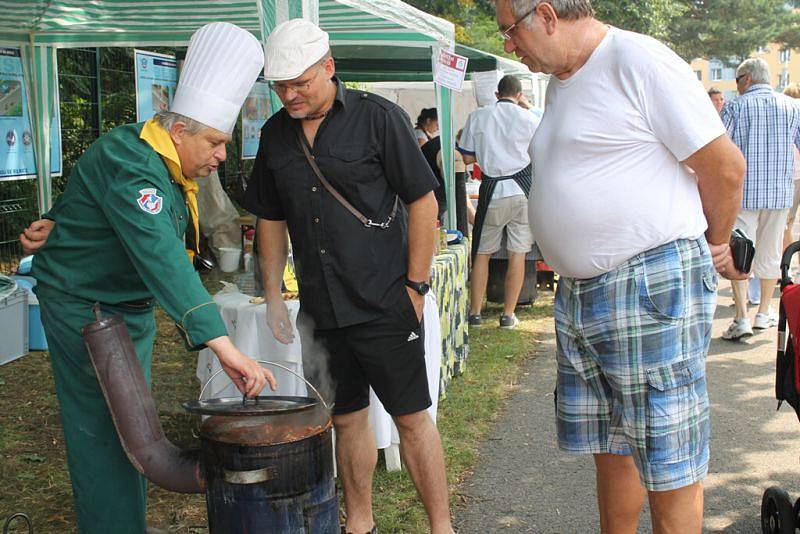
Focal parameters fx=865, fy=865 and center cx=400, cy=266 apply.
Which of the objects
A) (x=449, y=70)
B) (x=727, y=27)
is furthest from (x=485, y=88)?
(x=727, y=27)

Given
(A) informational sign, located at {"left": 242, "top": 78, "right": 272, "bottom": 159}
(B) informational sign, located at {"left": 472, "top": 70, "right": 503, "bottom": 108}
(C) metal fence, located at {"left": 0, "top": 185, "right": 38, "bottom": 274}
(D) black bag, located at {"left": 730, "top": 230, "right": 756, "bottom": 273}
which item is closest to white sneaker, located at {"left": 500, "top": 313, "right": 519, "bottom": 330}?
(B) informational sign, located at {"left": 472, "top": 70, "right": 503, "bottom": 108}

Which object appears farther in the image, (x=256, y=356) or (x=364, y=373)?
(x=256, y=356)

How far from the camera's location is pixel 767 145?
6.98m

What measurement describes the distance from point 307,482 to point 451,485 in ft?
6.27

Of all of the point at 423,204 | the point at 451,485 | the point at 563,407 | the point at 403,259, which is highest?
the point at 423,204

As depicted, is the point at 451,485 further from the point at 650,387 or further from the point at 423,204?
the point at 650,387

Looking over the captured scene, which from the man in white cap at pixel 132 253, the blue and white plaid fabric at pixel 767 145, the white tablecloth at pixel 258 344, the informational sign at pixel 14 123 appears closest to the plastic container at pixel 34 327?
the informational sign at pixel 14 123

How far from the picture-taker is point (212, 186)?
9.98 m

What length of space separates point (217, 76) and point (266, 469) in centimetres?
126

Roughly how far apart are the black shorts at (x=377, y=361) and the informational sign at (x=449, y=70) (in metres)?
3.84

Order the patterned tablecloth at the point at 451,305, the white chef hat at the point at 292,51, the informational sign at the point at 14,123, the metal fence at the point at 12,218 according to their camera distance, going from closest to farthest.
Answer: the white chef hat at the point at 292,51
the patterned tablecloth at the point at 451,305
the informational sign at the point at 14,123
the metal fence at the point at 12,218

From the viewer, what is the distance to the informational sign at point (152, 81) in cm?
734

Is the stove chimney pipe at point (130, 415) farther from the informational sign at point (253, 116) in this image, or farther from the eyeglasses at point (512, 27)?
the informational sign at point (253, 116)

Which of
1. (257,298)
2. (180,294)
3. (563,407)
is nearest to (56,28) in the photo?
(257,298)
